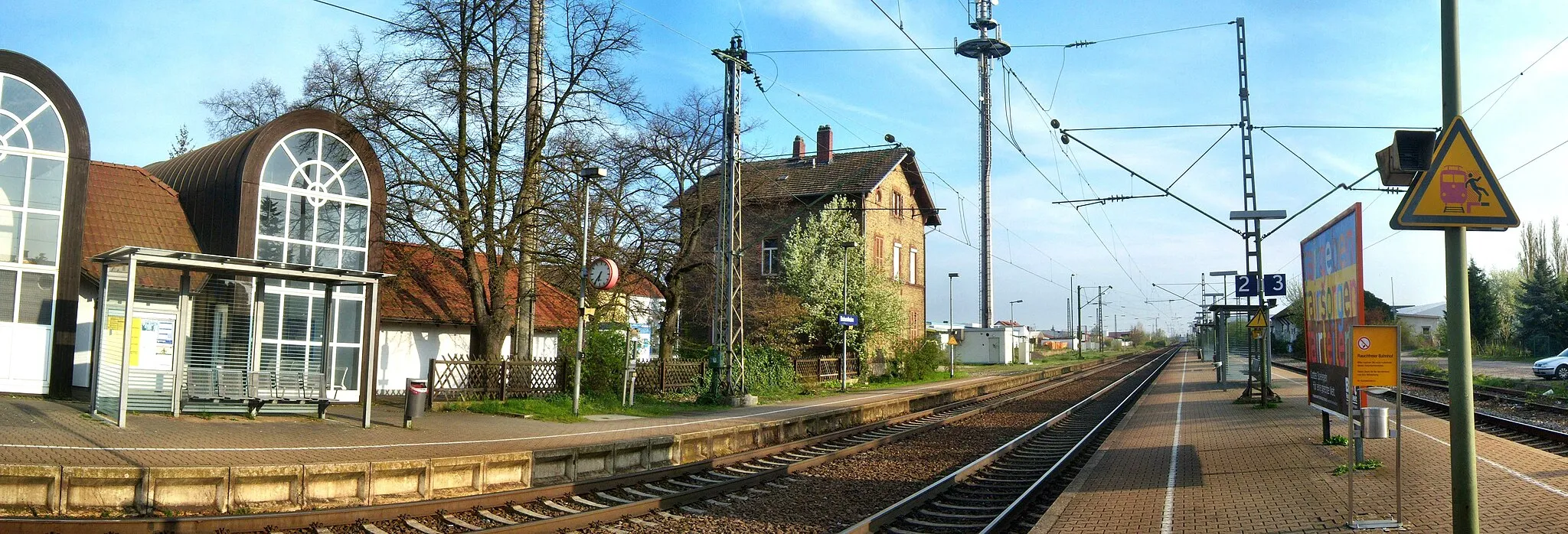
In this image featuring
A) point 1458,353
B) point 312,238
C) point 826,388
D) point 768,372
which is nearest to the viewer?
point 1458,353

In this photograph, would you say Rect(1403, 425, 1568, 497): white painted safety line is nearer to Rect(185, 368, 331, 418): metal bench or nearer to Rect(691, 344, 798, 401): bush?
Rect(185, 368, 331, 418): metal bench

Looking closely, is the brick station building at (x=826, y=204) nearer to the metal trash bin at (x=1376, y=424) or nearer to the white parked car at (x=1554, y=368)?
the white parked car at (x=1554, y=368)

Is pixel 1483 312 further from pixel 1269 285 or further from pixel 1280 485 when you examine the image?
pixel 1280 485

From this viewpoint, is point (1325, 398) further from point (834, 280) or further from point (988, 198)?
point (988, 198)

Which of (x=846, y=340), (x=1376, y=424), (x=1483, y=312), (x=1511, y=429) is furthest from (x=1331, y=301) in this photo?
(x=1483, y=312)

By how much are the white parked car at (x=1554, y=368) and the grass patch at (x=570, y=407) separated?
29.4 m

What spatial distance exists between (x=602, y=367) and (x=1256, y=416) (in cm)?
1480

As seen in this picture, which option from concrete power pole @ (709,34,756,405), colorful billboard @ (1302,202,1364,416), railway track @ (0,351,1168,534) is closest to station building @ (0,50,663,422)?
railway track @ (0,351,1168,534)

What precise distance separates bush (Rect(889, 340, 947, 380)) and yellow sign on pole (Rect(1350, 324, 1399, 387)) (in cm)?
3023

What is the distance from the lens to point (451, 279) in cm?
2648

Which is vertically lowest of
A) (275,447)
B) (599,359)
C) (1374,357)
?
(275,447)

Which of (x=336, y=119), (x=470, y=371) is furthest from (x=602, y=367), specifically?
(x=336, y=119)

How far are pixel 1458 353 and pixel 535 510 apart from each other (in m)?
8.01

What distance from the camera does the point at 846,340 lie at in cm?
3550
